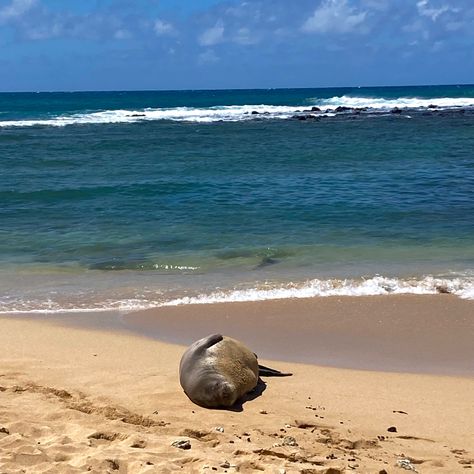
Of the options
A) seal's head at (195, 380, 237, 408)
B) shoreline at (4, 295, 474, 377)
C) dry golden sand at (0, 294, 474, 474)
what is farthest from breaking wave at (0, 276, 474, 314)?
seal's head at (195, 380, 237, 408)

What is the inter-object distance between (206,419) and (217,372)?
555mm

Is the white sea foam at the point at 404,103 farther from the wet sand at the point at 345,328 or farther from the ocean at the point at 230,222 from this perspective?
the wet sand at the point at 345,328

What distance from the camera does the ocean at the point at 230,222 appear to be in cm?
1049

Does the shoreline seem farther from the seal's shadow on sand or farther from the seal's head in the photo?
the seal's head

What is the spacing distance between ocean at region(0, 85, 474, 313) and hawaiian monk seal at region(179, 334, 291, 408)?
3176 mm

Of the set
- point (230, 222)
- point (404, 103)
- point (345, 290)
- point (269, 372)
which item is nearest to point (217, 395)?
point (269, 372)

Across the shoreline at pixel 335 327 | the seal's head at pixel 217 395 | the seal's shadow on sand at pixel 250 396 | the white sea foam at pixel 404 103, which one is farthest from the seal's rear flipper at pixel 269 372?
the white sea foam at pixel 404 103

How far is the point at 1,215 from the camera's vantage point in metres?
16.4

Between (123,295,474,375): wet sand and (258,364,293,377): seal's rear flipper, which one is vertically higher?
(258,364,293,377): seal's rear flipper

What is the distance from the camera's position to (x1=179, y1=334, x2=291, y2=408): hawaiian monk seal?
6.10 m

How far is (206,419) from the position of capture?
5.80 metres

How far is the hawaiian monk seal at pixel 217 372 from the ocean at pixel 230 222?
3.18 meters

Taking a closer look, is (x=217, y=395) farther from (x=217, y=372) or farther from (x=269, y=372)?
(x=269, y=372)

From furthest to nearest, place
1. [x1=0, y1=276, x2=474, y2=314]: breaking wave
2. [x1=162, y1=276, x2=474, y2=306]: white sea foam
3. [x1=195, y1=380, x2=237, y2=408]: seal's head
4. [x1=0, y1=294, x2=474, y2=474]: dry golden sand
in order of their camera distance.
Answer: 1. [x1=162, y1=276, x2=474, y2=306]: white sea foam
2. [x1=0, y1=276, x2=474, y2=314]: breaking wave
3. [x1=195, y1=380, x2=237, y2=408]: seal's head
4. [x1=0, y1=294, x2=474, y2=474]: dry golden sand
